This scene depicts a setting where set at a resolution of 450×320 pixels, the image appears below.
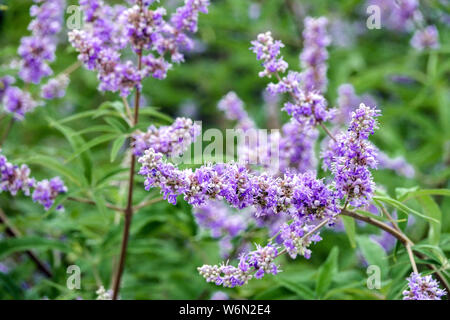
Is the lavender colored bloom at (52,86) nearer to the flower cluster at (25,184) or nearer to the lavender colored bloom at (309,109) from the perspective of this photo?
the flower cluster at (25,184)

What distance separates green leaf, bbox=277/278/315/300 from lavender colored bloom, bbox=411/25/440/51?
2.77 m

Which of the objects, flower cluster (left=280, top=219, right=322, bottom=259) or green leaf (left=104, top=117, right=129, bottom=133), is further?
green leaf (left=104, top=117, right=129, bottom=133)

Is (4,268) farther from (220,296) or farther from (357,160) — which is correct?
(357,160)

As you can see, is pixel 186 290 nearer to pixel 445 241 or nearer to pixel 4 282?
pixel 4 282

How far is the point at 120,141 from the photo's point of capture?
2635 mm

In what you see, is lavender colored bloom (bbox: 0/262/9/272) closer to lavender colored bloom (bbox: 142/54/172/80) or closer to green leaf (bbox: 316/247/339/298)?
lavender colored bloom (bbox: 142/54/172/80)

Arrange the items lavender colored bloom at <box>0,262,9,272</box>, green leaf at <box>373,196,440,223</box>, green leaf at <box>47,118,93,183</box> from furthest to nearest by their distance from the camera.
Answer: lavender colored bloom at <box>0,262,9,272</box> → green leaf at <box>47,118,93,183</box> → green leaf at <box>373,196,440,223</box>

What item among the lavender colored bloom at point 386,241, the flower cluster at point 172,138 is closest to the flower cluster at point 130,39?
the flower cluster at point 172,138

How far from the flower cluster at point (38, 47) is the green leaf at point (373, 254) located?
2195 mm

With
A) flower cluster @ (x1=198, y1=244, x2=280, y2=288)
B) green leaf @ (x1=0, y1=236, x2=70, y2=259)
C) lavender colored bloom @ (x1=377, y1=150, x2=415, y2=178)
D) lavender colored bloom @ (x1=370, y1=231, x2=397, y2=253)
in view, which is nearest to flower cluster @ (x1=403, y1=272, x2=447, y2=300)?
flower cluster @ (x1=198, y1=244, x2=280, y2=288)

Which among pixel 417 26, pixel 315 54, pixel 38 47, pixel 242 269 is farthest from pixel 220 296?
pixel 417 26

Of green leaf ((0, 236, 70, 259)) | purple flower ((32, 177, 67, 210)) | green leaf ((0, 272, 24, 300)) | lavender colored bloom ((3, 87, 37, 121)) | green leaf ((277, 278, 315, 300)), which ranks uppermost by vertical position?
lavender colored bloom ((3, 87, 37, 121))

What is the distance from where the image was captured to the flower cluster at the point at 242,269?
2061 mm

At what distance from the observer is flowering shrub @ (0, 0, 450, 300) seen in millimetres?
2082
